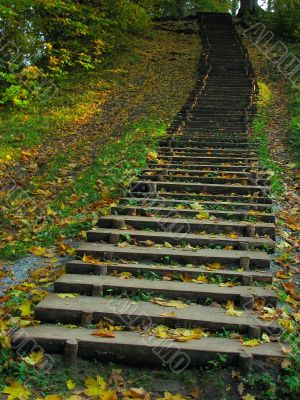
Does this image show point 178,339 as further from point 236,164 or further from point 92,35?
point 92,35

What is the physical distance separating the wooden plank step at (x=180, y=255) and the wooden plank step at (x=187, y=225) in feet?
2.27

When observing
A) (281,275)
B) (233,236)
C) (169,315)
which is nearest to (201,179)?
(233,236)

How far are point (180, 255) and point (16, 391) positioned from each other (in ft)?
8.82

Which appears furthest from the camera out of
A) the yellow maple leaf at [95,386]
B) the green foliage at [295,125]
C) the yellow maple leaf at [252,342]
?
the green foliage at [295,125]

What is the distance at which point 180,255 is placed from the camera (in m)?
6.00

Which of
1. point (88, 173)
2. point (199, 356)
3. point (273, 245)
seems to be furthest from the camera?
point (88, 173)

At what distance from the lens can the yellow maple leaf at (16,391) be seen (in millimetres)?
3879

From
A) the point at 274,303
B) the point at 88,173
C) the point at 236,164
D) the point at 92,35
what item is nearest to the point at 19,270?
the point at 274,303

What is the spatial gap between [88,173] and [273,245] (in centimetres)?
454

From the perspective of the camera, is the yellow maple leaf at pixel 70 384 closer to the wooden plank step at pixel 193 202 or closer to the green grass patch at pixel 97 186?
the green grass patch at pixel 97 186

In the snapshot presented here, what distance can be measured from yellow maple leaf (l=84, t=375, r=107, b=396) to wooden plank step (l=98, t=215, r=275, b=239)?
300 centimetres

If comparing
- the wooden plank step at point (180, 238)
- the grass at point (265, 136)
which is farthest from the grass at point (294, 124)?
the wooden plank step at point (180, 238)

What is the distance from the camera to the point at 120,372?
4.22 meters

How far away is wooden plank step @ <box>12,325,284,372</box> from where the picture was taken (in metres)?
4.21
